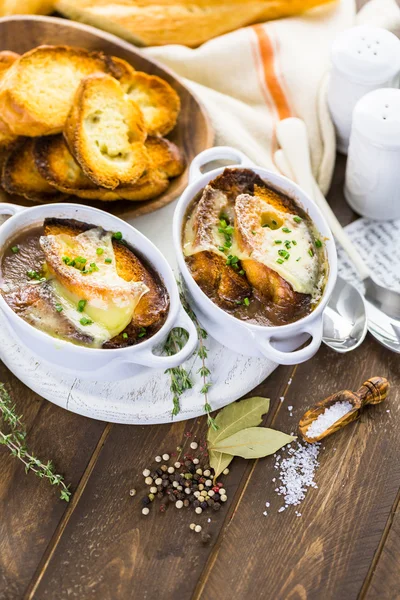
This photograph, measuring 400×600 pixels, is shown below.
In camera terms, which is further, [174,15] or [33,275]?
[174,15]

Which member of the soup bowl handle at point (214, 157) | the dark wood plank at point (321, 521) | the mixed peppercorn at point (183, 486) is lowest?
the dark wood plank at point (321, 521)

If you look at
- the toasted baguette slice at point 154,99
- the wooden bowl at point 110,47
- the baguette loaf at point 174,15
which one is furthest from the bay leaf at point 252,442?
the baguette loaf at point 174,15

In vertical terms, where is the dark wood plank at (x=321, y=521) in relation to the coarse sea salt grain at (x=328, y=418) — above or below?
below

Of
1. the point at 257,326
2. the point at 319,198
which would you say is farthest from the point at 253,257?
the point at 319,198

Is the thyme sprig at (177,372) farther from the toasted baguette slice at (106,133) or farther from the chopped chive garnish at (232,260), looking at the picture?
the toasted baguette slice at (106,133)

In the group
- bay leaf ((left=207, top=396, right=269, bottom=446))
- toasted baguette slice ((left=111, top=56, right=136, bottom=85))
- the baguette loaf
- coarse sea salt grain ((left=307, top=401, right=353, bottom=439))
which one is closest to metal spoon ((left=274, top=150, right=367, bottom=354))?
coarse sea salt grain ((left=307, top=401, right=353, bottom=439))

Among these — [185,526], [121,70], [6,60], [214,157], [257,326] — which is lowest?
[185,526]

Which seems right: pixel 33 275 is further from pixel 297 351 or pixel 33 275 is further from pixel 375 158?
pixel 375 158

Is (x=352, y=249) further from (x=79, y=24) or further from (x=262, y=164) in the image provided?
(x=79, y=24)
